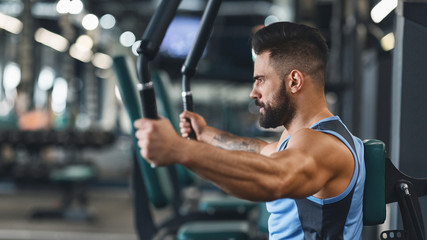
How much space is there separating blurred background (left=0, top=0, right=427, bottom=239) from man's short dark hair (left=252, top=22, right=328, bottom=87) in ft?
1.24

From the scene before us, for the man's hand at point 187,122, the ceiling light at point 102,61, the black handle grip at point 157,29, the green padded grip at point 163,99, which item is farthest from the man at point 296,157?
the ceiling light at point 102,61

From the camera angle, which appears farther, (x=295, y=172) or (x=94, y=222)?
(x=94, y=222)

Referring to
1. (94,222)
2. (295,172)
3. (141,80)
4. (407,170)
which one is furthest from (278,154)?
(94,222)

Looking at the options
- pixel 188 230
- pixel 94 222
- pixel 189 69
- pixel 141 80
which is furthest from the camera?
pixel 94 222

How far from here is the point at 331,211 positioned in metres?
1.04

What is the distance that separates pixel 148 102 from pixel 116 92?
23.3 ft

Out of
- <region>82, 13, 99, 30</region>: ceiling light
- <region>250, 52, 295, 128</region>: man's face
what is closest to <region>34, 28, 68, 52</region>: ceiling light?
<region>82, 13, 99, 30</region>: ceiling light

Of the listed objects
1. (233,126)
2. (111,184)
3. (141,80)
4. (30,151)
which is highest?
(141,80)

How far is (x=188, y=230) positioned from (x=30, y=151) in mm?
4787

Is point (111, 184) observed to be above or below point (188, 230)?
below

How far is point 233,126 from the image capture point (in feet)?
14.0

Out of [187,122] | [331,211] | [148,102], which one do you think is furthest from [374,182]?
[148,102]

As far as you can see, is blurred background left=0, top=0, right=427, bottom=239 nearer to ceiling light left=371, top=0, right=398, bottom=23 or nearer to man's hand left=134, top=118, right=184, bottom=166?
ceiling light left=371, top=0, right=398, bottom=23

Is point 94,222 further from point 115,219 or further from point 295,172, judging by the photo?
point 295,172
